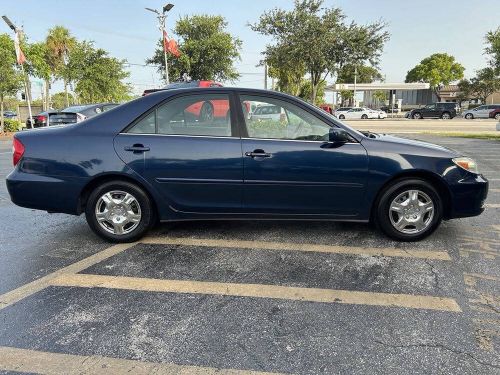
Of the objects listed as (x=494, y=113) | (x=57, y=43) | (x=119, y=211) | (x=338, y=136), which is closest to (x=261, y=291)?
(x=338, y=136)

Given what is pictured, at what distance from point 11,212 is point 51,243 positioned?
62.3 inches

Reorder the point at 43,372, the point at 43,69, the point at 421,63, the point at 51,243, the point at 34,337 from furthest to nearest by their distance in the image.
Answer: the point at 421,63, the point at 43,69, the point at 51,243, the point at 34,337, the point at 43,372

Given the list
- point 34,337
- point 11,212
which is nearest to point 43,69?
point 11,212

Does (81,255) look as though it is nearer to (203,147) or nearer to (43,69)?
(203,147)

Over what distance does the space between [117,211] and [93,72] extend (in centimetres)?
3010

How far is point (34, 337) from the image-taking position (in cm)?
264

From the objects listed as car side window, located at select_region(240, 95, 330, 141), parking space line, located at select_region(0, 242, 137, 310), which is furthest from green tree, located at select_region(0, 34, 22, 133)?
car side window, located at select_region(240, 95, 330, 141)

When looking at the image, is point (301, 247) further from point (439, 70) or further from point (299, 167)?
point (439, 70)

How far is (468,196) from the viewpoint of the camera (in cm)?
415

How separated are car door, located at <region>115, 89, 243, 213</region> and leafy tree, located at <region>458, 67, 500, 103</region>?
58.2 meters

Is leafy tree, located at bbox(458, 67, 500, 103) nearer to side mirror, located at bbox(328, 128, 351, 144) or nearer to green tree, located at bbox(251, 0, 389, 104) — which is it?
green tree, located at bbox(251, 0, 389, 104)

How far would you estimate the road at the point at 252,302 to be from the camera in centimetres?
242

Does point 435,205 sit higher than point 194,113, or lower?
lower

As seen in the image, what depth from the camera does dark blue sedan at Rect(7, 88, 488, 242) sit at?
4023 millimetres
